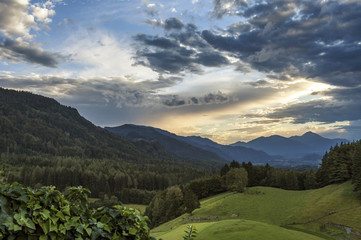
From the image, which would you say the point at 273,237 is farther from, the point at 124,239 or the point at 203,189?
the point at 203,189

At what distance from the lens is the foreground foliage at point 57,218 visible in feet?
20.3

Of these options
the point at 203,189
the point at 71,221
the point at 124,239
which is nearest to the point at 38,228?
the point at 71,221

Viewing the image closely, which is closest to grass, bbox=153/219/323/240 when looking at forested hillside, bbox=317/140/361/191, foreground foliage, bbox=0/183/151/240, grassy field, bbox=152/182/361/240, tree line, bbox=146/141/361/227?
grassy field, bbox=152/182/361/240

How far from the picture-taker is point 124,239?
25.6 feet

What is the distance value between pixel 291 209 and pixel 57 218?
267 feet

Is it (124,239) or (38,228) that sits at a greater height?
(38,228)

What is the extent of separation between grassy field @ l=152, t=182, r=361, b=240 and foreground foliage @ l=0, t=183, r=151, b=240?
138 ft

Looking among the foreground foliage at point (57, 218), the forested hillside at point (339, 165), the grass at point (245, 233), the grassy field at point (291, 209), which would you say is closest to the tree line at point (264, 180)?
the forested hillside at point (339, 165)

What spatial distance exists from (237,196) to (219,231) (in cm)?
7050

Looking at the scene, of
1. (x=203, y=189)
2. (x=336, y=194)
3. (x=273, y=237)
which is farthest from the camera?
(x=203, y=189)

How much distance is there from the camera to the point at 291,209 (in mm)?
75812

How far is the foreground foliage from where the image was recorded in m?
6.20

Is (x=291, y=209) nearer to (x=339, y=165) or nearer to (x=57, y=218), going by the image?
(x=339, y=165)

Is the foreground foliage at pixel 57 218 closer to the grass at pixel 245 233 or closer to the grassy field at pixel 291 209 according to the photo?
the grass at pixel 245 233
